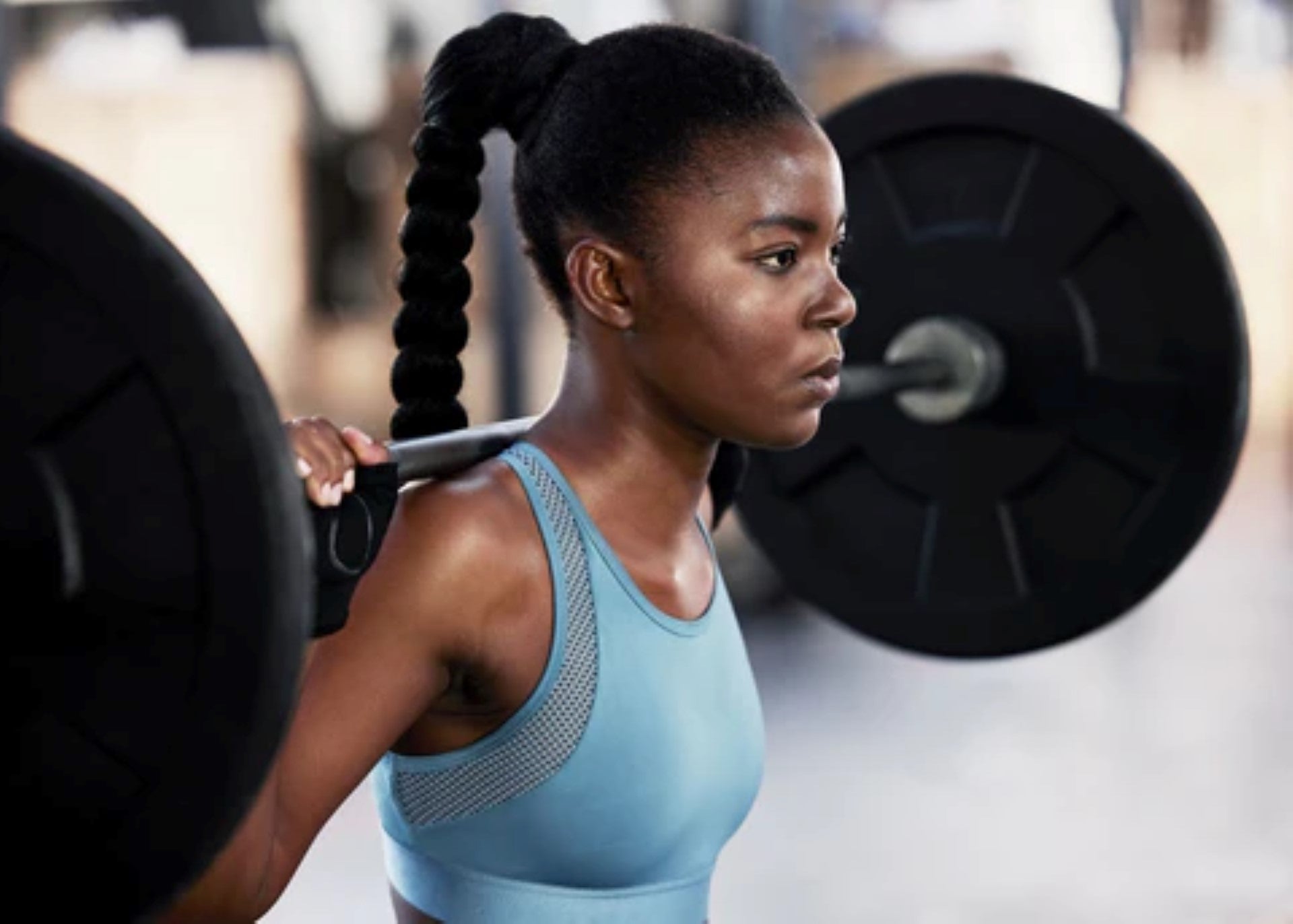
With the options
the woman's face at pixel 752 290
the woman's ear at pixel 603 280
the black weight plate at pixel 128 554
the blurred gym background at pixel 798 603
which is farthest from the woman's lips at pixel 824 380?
the blurred gym background at pixel 798 603

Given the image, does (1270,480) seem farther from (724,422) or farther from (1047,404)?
(724,422)

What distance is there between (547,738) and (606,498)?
5.8 inches

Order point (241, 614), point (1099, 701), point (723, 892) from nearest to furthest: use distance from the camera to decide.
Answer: point (241, 614)
point (723, 892)
point (1099, 701)

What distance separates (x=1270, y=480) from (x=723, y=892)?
3835 millimetres

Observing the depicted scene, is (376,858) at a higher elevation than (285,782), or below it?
below

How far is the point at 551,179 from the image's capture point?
1.03 m

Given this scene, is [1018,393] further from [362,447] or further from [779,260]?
[362,447]

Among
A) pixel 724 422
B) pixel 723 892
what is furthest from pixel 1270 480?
pixel 724 422

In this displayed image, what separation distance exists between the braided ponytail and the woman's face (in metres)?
0.13

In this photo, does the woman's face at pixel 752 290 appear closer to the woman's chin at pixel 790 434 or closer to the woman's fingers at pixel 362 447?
the woman's chin at pixel 790 434

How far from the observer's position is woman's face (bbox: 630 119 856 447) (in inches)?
38.9

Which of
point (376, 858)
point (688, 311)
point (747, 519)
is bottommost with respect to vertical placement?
point (376, 858)

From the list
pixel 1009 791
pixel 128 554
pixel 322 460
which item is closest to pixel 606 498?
pixel 322 460

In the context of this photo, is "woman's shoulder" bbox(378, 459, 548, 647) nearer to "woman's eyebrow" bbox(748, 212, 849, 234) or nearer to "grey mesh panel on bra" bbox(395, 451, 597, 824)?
"grey mesh panel on bra" bbox(395, 451, 597, 824)
